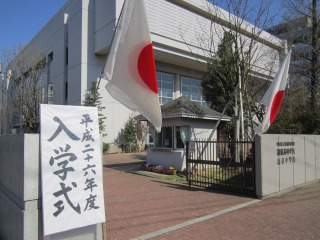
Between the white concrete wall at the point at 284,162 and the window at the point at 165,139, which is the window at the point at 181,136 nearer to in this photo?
the window at the point at 165,139

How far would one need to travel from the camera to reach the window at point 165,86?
105 feet

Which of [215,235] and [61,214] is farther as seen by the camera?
[215,235]

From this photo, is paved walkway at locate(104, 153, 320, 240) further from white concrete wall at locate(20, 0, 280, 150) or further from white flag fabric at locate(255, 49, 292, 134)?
white concrete wall at locate(20, 0, 280, 150)

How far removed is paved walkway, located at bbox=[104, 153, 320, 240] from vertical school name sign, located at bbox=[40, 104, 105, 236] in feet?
5.02

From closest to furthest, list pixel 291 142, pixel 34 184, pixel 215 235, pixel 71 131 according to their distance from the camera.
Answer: pixel 34 184, pixel 71 131, pixel 215 235, pixel 291 142

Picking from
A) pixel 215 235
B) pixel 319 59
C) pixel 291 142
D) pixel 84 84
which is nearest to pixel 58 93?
pixel 84 84

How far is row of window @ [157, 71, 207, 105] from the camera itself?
32031 mm

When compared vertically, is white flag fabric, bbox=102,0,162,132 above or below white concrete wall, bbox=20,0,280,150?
below

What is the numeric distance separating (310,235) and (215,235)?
5.77 ft

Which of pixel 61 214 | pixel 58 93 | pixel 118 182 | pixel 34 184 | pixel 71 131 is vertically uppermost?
pixel 58 93

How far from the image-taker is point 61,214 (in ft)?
14.1

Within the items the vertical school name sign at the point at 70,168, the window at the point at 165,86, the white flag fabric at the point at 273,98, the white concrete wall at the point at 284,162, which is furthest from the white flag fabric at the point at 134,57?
the window at the point at 165,86

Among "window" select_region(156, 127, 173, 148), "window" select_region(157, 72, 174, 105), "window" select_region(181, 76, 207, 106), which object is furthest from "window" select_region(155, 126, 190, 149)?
"window" select_region(181, 76, 207, 106)

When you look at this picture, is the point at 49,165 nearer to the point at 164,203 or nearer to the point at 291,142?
the point at 164,203
